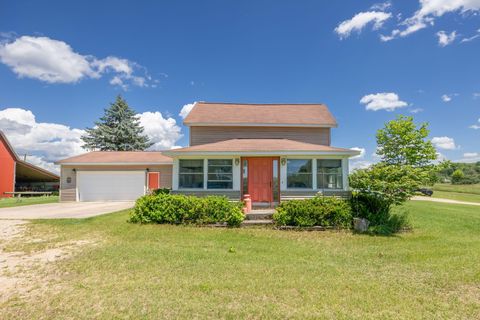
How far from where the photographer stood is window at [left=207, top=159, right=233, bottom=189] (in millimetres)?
10617

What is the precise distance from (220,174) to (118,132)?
25.5m

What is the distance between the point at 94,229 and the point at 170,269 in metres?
5.00

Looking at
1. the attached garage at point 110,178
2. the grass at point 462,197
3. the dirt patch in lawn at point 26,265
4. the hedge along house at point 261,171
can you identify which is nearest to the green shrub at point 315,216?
the hedge along house at point 261,171

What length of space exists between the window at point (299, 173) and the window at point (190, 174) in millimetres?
3947

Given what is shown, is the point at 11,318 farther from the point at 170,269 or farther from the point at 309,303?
the point at 309,303

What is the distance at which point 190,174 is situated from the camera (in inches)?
423

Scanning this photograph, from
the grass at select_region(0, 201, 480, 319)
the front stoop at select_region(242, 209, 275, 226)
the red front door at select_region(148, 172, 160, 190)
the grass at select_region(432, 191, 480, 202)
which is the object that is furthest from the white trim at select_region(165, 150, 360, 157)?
the grass at select_region(432, 191, 480, 202)

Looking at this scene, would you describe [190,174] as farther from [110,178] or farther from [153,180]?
[110,178]

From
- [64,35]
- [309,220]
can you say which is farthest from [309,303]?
[64,35]

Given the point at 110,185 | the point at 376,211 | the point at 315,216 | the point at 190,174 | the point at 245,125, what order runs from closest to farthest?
1. the point at 315,216
2. the point at 376,211
3. the point at 190,174
4. the point at 245,125
5. the point at 110,185

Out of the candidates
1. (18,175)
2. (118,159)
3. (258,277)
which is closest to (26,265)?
(258,277)

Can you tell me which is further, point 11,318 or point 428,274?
point 428,274

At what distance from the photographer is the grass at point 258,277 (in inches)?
130

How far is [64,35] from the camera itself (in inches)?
579
